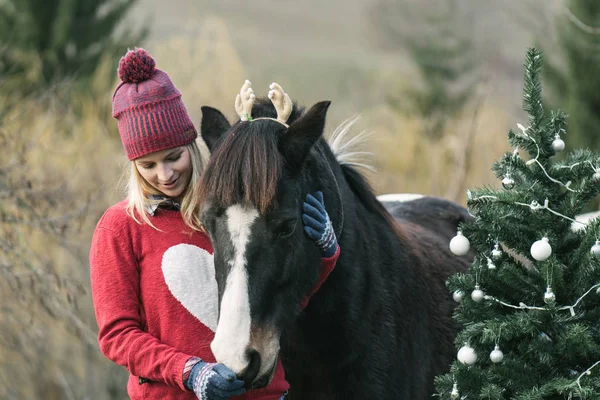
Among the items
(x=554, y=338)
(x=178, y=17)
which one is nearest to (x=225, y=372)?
(x=554, y=338)

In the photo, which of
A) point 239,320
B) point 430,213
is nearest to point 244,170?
point 239,320

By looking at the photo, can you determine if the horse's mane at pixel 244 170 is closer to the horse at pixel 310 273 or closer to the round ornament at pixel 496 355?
the horse at pixel 310 273

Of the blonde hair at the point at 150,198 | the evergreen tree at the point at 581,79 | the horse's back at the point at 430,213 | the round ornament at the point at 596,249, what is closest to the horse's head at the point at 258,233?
the blonde hair at the point at 150,198

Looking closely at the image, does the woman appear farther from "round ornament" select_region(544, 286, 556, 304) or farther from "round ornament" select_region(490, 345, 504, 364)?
"round ornament" select_region(544, 286, 556, 304)

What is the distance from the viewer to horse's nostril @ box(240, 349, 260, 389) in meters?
2.45

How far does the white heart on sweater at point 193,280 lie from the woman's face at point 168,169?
233 millimetres

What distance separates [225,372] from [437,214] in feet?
10.4

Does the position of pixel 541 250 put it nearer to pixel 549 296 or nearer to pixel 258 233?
pixel 549 296

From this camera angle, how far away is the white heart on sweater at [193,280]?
2775 millimetres

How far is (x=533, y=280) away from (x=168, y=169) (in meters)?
1.51

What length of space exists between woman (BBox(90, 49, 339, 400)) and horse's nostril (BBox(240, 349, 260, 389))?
0.25m

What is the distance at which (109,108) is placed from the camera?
37.9ft

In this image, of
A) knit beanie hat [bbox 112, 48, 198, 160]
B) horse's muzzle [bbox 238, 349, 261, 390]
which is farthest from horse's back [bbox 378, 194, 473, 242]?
horse's muzzle [bbox 238, 349, 261, 390]

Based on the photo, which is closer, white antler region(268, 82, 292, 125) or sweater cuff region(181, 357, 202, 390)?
sweater cuff region(181, 357, 202, 390)
